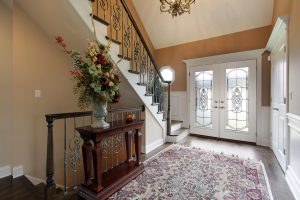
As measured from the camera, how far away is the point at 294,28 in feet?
6.86

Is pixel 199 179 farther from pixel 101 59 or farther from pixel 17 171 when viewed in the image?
pixel 17 171

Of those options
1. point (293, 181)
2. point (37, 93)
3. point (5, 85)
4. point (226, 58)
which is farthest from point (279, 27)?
point (5, 85)

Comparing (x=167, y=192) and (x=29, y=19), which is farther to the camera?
(x=29, y=19)

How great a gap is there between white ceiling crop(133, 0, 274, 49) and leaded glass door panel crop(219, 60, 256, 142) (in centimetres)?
100

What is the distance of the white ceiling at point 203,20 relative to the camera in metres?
3.74

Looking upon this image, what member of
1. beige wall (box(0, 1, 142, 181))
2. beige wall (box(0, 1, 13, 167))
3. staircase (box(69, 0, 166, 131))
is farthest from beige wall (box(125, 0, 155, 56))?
beige wall (box(0, 1, 13, 167))

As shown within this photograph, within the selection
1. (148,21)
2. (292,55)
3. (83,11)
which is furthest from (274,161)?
(148,21)

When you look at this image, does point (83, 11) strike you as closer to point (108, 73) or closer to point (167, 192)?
point (108, 73)

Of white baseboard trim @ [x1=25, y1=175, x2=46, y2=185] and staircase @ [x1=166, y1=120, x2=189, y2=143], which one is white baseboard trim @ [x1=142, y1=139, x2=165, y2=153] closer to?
staircase @ [x1=166, y1=120, x2=189, y2=143]

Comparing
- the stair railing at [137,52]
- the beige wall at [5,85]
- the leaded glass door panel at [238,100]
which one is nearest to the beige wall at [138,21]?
→ the stair railing at [137,52]

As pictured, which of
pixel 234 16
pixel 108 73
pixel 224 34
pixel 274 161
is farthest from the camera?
pixel 224 34

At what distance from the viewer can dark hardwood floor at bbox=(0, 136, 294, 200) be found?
1.96 m

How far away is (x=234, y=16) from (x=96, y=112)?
13.5 ft

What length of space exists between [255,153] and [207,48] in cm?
302
